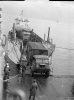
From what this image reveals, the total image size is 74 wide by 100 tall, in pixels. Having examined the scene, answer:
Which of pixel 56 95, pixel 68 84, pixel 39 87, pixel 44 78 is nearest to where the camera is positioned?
pixel 56 95

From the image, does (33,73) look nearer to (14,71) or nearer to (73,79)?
(14,71)

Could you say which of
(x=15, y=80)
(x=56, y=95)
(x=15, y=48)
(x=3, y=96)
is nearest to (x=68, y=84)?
(x=56, y=95)

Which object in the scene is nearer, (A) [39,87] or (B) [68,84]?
(A) [39,87]

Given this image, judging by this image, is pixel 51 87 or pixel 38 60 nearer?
pixel 51 87

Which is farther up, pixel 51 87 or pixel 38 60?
pixel 38 60

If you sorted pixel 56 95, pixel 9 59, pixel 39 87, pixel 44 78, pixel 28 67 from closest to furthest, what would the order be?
pixel 56 95 < pixel 39 87 < pixel 44 78 < pixel 28 67 < pixel 9 59

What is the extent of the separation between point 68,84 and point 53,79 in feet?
4.03

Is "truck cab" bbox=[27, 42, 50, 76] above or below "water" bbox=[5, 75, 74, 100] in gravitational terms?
above

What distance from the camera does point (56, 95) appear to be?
10484mm

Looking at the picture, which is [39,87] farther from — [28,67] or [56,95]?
[28,67]

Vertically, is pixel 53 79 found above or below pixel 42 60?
below

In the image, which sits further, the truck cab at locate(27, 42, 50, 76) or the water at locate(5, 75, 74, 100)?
the truck cab at locate(27, 42, 50, 76)

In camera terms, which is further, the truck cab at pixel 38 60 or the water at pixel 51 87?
the truck cab at pixel 38 60

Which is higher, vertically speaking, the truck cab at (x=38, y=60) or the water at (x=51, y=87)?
the truck cab at (x=38, y=60)
